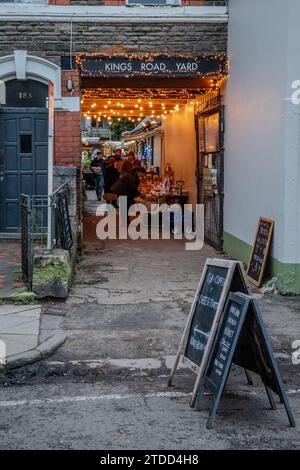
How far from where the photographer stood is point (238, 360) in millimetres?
5523

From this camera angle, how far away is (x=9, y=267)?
10477 millimetres

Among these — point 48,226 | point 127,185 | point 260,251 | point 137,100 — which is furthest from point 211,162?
point 48,226

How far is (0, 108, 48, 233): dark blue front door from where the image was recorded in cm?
1329

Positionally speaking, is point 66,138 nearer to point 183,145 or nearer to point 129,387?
point 183,145

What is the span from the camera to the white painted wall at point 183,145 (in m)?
16.8

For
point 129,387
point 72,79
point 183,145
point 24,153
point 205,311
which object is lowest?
point 129,387

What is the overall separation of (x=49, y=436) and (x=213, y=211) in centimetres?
969

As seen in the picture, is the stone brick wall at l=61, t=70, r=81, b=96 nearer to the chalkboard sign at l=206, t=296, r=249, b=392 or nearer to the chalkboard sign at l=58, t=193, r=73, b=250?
the chalkboard sign at l=58, t=193, r=73, b=250

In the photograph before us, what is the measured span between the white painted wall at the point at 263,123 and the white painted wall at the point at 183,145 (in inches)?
150

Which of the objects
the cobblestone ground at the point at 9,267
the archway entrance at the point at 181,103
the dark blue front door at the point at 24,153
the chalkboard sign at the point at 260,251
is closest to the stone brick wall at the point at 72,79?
the archway entrance at the point at 181,103

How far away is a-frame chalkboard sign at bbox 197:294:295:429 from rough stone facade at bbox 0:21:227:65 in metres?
8.66

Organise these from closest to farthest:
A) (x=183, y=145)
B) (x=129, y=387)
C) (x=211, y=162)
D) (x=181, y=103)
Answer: (x=129, y=387) → (x=211, y=162) → (x=181, y=103) → (x=183, y=145)

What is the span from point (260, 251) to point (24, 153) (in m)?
5.62

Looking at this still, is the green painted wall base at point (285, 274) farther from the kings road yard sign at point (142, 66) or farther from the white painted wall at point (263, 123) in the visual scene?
the kings road yard sign at point (142, 66)
